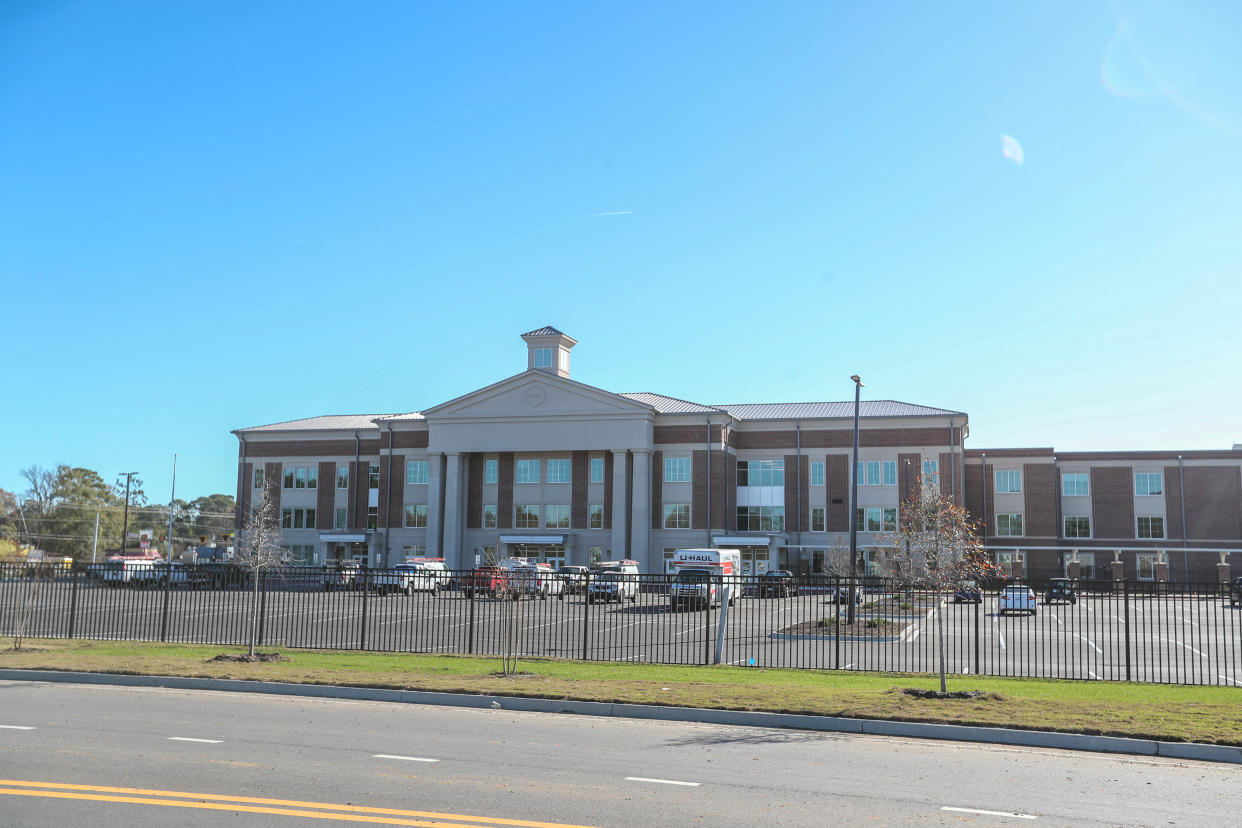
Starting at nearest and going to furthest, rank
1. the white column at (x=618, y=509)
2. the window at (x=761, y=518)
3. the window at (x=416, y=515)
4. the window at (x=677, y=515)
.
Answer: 1. the white column at (x=618, y=509)
2. the window at (x=677, y=515)
3. the window at (x=761, y=518)
4. the window at (x=416, y=515)

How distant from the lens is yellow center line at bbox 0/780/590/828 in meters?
7.73

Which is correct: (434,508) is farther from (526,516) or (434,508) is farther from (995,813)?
(995,813)

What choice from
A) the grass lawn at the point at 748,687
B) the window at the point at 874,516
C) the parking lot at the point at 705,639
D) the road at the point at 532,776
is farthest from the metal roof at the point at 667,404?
the road at the point at 532,776

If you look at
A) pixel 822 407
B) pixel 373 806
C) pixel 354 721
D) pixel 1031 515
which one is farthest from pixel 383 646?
pixel 1031 515

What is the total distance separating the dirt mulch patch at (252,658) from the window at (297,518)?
56.5m

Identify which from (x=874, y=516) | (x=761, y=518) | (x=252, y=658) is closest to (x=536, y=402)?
(x=761, y=518)

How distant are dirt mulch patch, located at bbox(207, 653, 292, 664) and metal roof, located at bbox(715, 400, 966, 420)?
48.5 meters

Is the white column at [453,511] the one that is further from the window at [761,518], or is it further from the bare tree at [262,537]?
the window at [761,518]

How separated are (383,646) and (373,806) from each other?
15.2 meters

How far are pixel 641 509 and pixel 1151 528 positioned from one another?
3451cm

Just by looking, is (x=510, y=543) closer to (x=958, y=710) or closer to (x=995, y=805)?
(x=958, y=710)

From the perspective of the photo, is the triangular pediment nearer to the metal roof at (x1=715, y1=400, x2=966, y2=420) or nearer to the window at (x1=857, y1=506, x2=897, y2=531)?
the metal roof at (x1=715, y1=400, x2=966, y2=420)

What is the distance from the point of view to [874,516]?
64812mm

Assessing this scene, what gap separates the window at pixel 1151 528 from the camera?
218 ft
